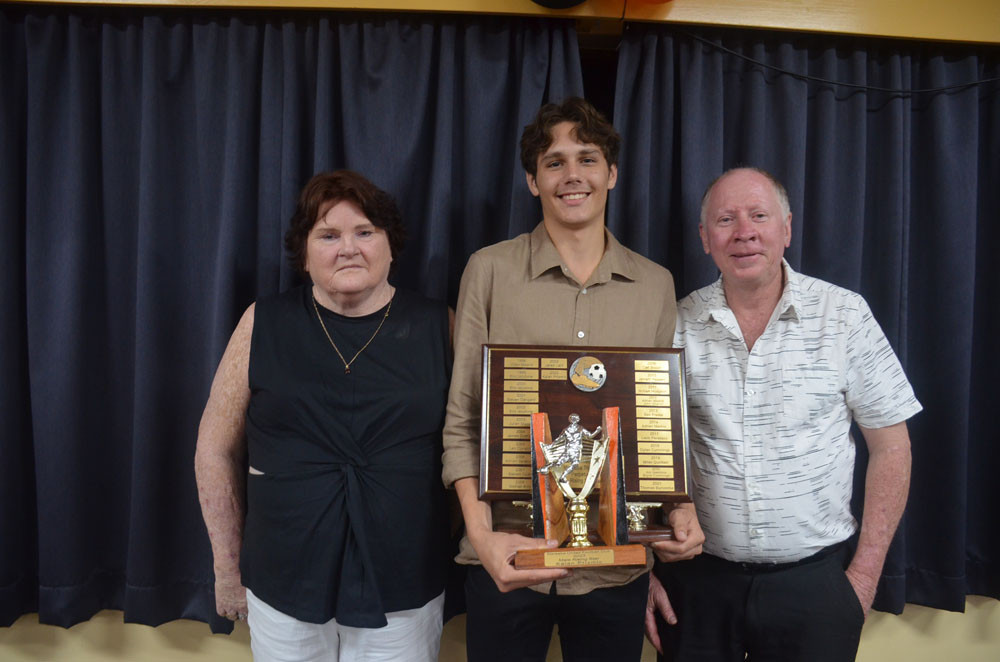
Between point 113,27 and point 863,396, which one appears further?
point 113,27

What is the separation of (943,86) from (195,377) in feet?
8.12

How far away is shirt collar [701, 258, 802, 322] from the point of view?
1282 mm

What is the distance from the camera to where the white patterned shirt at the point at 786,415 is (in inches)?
48.8

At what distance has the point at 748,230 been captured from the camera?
1.26 meters

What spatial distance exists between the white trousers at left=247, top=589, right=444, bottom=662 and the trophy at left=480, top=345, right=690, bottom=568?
0.39 m

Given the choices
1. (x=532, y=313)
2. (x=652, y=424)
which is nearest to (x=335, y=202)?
(x=532, y=313)

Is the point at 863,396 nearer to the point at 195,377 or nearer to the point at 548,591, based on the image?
the point at 548,591

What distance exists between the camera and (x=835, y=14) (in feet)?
5.31

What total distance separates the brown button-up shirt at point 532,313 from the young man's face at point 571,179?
8 centimetres

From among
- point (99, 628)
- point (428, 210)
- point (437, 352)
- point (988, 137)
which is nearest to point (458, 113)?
point (428, 210)

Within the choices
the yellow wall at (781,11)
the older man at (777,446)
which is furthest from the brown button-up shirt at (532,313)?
the yellow wall at (781,11)

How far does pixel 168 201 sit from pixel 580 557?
61.7 inches

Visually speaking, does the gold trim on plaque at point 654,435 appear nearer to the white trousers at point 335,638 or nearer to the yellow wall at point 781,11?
the white trousers at point 335,638

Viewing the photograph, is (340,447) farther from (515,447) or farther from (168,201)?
(168,201)
